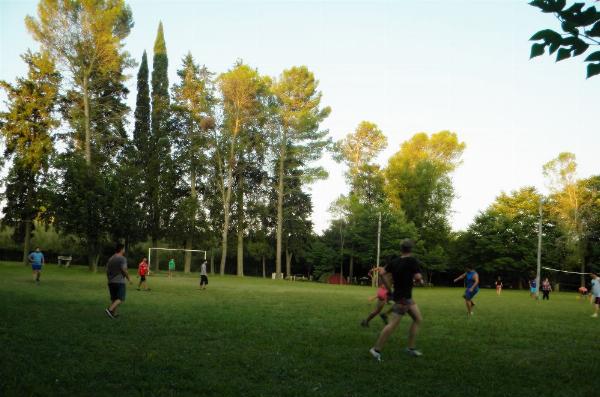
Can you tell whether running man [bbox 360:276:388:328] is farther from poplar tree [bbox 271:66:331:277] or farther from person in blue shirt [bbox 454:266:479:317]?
poplar tree [bbox 271:66:331:277]

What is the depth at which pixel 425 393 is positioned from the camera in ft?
20.5

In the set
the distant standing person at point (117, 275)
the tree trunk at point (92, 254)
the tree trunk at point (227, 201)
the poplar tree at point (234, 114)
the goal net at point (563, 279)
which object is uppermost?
the poplar tree at point (234, 114)

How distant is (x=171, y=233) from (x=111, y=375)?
46490 millimetres

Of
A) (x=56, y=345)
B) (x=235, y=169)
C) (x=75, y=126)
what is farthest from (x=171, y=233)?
(x=56, y=345)

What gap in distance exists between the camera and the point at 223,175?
52.3 metres

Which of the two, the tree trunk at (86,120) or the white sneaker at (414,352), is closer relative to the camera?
the white sneaker at (414,352)

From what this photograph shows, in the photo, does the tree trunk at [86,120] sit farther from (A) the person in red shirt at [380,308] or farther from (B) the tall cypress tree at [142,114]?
(A) the person in red shirt at [380,308]

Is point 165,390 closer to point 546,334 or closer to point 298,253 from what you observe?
point 546,334

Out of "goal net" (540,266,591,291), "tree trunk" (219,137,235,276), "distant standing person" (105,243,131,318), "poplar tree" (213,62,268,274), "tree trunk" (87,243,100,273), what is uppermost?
"poplar tree" (213,62,268,274)

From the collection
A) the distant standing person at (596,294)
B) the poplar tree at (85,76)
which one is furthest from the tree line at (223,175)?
the distant standing person at (596,294)

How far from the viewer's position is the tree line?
132 ft

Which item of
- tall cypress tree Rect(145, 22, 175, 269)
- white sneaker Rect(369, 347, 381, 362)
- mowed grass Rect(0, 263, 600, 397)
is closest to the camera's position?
mowed grass Rect(0, 263, 600, 397)

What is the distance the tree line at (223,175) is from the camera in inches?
1587

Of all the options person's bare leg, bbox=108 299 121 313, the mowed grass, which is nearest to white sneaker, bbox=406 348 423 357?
the mowed grass
